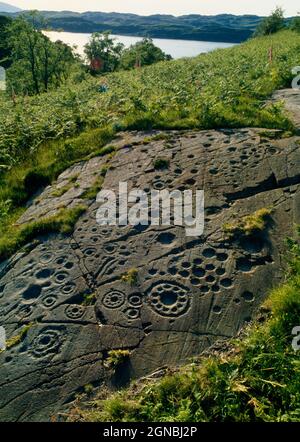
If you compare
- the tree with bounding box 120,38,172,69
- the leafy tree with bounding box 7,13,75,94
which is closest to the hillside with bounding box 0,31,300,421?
the leafy tree with bounding box 7,13,75,94

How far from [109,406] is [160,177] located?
4.42 meters

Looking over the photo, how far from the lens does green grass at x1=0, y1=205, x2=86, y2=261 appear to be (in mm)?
6980

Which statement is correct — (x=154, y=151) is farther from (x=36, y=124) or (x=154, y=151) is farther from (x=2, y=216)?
(x=36, y=124)

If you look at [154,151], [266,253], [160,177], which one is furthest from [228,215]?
[154,151]

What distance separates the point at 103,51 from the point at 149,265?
167 feet

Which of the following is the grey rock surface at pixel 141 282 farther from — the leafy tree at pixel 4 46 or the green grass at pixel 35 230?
the leafy tree at pixel 4 46

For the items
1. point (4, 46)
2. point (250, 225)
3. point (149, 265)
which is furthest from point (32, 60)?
point (149, 265)

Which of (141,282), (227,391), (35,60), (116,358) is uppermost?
(35,60)

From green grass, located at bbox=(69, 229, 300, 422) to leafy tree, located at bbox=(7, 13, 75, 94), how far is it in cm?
2932

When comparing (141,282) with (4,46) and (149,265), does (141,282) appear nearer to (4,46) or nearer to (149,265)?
(149,265)

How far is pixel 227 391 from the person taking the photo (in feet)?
14.6

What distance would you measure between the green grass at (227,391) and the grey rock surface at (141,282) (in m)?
0.31

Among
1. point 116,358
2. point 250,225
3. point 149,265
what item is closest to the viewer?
point 116,358

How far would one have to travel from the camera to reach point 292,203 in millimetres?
7086
